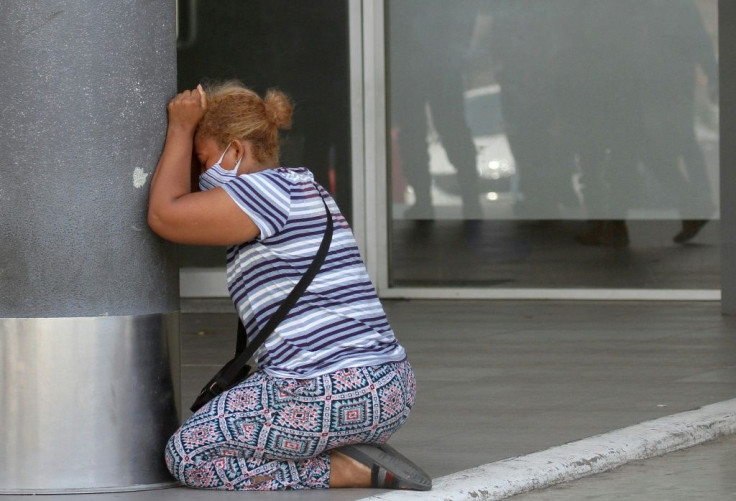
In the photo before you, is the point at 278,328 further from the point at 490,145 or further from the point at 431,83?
the point at 431,83

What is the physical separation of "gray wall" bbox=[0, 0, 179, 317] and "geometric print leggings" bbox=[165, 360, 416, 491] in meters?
0.46

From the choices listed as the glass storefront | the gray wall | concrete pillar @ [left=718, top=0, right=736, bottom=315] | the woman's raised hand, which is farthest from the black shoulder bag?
the glass storefront

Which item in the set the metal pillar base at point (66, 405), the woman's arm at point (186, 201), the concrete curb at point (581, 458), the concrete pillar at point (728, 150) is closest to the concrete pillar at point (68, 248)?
the metal pillar base at point (66, 405)

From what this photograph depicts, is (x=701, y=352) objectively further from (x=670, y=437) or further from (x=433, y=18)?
(x=433, y=18)

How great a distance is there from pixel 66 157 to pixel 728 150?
23.2 ft

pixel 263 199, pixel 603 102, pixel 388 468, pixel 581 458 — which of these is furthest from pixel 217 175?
pixel 603 102

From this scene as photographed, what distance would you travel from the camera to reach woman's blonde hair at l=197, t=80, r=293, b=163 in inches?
186

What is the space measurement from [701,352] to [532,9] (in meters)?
4.49

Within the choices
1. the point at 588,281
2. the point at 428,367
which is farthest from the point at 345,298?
the point at 588,281

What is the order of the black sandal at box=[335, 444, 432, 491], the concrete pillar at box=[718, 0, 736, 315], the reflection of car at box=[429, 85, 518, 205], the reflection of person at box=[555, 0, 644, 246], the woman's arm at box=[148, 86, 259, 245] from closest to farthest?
the woman's arm at box=[148, 86, 259, 245]
the black sandal at box=[335, 444, 432, 491]
the concrete pillar at box=[718, 0, 736, 315]
the reflection of person at box=[555, 0, 644, 246]
the reflection of car at box=[429, 85, 518, 205]

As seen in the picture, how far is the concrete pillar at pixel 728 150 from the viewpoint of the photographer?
10.7 m

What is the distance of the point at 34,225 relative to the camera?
15.3 ft

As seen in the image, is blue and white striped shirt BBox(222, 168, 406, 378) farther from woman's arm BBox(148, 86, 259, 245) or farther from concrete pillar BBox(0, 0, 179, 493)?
concrete pillar BBox(0, 0, 179, 493)

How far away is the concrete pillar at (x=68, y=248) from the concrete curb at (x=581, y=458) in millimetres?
894
